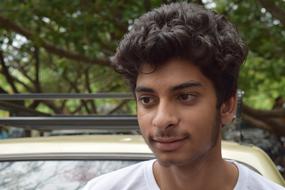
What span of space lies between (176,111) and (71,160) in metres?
1.34

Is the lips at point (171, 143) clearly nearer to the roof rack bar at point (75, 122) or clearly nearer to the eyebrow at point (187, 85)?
the eyebrow at point (187, 85)

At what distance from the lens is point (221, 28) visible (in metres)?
1.73

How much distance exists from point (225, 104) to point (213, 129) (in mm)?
97

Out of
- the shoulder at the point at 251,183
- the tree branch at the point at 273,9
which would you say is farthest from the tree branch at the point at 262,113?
the shoulder at the point at 251,183

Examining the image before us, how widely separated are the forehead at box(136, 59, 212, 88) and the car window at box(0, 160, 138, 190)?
1.22 meters

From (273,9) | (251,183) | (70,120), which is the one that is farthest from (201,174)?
(273,9)

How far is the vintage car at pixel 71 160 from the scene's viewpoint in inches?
112

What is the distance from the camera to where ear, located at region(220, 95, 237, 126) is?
176cm

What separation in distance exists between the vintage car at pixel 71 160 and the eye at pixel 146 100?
1157 mm

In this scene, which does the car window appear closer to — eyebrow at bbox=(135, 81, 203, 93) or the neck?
the neck

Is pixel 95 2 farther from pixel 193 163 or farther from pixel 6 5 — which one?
pixel 193 163

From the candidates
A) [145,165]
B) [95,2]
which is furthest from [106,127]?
[95,2]

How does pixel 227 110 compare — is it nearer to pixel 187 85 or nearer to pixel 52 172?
Answer: pixel 187 85

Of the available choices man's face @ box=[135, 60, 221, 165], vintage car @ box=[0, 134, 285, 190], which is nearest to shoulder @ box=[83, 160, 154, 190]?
man's face @ box=[135, 60, 221, 165]
